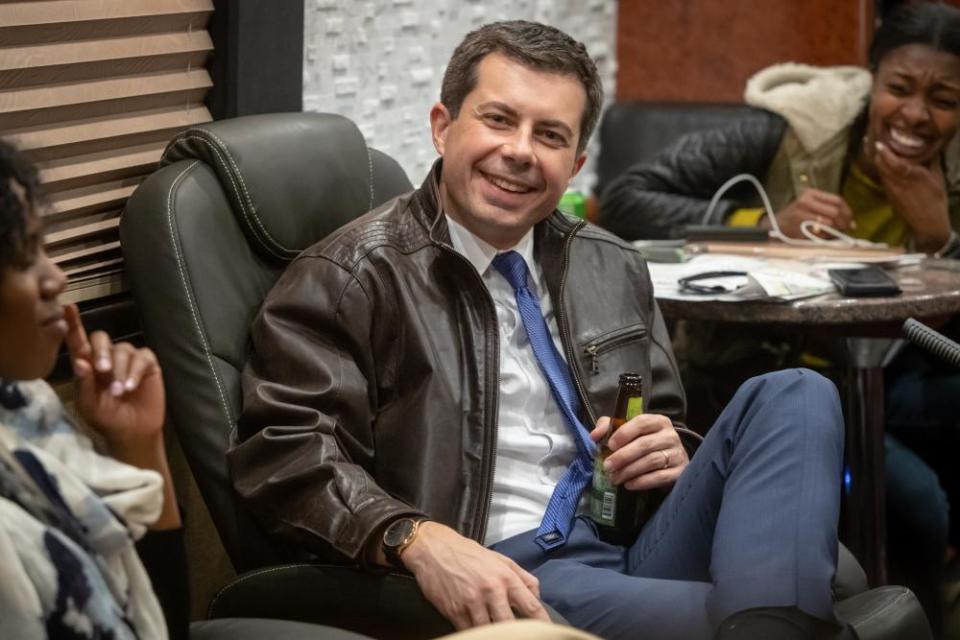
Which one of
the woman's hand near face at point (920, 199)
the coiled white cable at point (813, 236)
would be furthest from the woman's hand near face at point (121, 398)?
the woman's hand near face at point (920, 199)

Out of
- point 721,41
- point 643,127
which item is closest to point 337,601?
point 643,127

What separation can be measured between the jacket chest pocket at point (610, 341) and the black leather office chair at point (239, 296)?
42 cm

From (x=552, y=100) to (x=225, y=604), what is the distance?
0.85 meters

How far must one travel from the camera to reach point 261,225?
2020 millimetres

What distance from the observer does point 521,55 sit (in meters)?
2.06

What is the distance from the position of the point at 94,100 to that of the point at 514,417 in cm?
75

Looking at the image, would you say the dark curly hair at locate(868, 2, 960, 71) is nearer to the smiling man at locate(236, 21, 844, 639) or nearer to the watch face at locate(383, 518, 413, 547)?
the smiling man at locate(236, 21, 844, 639)

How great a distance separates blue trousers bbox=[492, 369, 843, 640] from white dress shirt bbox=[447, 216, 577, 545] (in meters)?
0.05

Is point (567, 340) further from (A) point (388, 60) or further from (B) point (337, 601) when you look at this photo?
(A) point (388, 60)

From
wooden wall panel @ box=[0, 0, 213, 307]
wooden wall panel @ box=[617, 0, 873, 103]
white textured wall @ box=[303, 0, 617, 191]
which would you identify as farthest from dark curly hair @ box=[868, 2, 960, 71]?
wooden wall panel @ box=[0, 0, 213, 307]

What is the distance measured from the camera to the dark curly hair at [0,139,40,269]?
125 cm

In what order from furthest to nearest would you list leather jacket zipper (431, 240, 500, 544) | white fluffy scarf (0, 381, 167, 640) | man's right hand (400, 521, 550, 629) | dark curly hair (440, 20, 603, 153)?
1. dark curly hair (440, 20, 603, 153)
2. leather jacket zipper (431, 240, 500, 544)
3. man's right hand (400, 521, 550, 629)
4. white fluffy scarf (0, 381, 167, 640)

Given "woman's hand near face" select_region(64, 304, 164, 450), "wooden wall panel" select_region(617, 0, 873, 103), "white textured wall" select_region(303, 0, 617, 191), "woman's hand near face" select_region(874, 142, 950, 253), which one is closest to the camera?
"woman's hand near face" select_region(64, 304, 164, 450)

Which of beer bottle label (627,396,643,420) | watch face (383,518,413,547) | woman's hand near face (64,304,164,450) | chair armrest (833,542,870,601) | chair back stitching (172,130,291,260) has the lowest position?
chair armrest (833,542,870,601)
